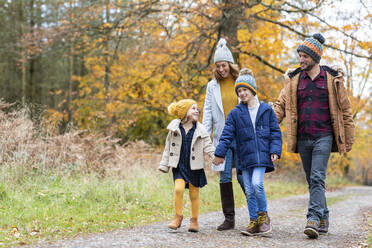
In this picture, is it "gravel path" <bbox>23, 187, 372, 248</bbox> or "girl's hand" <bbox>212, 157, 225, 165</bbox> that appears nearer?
"gravel path" <bbox>23, 187, 372, 248</bbox>

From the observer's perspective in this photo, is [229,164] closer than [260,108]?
No

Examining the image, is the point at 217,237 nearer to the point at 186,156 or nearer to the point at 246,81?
the point at 186,156

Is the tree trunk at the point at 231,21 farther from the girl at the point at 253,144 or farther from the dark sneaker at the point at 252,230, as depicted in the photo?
the dark sneaker at the point at 252,230

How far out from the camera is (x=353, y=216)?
6562 millimetres

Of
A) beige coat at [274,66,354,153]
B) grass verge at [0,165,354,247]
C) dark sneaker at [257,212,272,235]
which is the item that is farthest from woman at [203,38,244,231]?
grass verge at [0,165,354,247]

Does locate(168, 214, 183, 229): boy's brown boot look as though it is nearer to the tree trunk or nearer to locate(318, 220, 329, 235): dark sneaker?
locate(318, 220, 329, 235): dark sneaker

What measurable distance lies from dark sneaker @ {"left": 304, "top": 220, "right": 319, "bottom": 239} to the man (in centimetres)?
10

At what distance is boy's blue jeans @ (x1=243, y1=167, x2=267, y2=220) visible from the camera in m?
4.31

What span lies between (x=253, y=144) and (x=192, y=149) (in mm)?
734

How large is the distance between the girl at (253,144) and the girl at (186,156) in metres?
0.28

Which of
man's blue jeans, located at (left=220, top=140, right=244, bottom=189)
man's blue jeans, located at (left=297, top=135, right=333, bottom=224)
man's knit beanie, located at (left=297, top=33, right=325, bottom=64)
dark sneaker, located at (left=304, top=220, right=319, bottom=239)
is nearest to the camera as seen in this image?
dark sneaker, located at (left=304, top=220, right=319, bottom=239)

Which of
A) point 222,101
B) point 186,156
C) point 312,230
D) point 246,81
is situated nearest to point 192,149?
point 186,156

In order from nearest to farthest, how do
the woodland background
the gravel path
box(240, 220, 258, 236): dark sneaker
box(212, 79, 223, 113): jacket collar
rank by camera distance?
1. the gravel path
2. box(240, 220, 258, 236): dark sneaker
3. box(212, 79, 223, 113): jacket collar
4. the woodland background

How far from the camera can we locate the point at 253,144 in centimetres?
438
